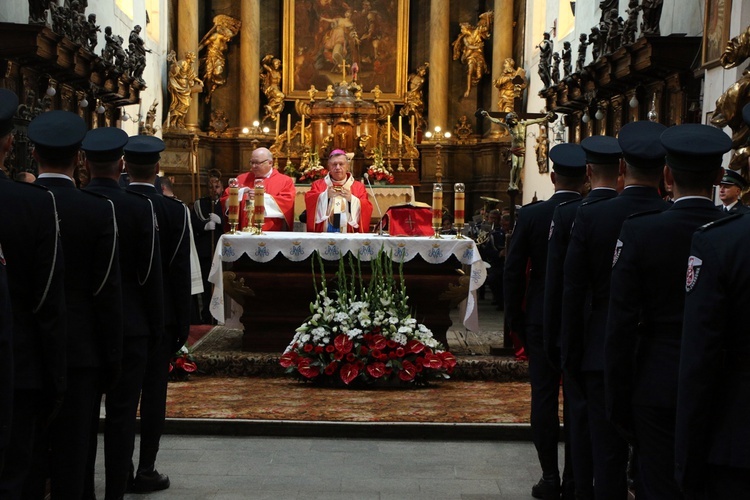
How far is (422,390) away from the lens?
8484 millimetres

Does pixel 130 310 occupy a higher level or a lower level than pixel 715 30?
lower

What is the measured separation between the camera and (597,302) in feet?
14.9

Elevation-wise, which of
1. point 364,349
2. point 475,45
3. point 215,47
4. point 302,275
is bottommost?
point 364,349

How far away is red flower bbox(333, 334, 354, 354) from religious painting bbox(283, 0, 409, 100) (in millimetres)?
16410

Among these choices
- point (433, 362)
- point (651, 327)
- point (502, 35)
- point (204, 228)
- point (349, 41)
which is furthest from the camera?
point (349, 41)

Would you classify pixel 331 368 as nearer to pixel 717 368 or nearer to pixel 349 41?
pixel 717 368

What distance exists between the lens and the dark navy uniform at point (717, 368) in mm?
2943

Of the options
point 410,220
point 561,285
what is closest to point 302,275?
point 410,220

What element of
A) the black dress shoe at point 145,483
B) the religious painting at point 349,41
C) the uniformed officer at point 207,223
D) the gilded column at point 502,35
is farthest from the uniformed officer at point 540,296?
the religious painting at point 349,41

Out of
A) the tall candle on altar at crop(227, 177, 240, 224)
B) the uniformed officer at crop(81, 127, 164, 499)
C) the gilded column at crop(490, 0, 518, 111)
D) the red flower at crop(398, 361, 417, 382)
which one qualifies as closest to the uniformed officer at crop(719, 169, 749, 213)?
the red flower at crop(398, 361, 417, 382)

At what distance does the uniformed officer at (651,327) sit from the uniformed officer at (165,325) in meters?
2.72

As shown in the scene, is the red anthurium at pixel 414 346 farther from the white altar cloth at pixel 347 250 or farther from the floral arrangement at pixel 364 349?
the white altar cloth at pixel 347 250

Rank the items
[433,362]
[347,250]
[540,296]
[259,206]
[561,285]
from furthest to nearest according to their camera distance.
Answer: [259,206], [347,250], [433,362], [540,296], [561,285]

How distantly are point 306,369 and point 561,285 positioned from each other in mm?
3832
